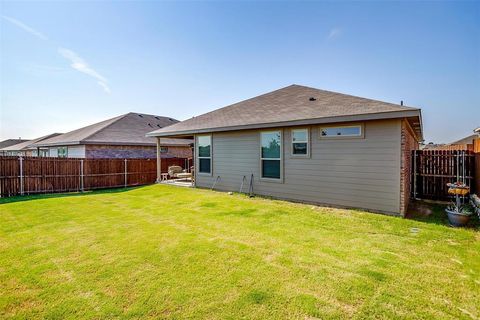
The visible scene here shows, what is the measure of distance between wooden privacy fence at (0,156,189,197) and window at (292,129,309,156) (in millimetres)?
10307

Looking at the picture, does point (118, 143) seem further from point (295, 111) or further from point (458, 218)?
point (458, 218)

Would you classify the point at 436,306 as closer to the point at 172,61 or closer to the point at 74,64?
the point at 172,61

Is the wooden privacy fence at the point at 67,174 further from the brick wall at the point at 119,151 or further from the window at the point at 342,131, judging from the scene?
the window at the point at 342,131

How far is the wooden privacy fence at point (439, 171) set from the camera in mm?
8320

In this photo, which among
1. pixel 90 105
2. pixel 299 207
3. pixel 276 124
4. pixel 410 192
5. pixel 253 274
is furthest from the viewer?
pixel 90 105

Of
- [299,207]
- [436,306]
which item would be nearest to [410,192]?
[299,207]

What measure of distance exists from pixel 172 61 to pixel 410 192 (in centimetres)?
1257

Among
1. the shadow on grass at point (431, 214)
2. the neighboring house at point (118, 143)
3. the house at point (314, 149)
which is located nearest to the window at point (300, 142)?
the house at point (314, 149)

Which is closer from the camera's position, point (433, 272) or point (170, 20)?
point (433, 272)

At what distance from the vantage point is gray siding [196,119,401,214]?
21.3 feet

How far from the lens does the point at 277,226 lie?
568 cm

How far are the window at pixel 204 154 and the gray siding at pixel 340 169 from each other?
1808 mm

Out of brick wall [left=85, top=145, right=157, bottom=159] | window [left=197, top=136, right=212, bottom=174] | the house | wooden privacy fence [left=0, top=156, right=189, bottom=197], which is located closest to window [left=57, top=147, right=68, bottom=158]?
brick wall [left=85, top=145, right=157, bottom=159]

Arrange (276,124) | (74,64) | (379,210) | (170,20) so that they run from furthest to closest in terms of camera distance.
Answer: (74,64) → (170,20) → (276,124) → (379,210)
